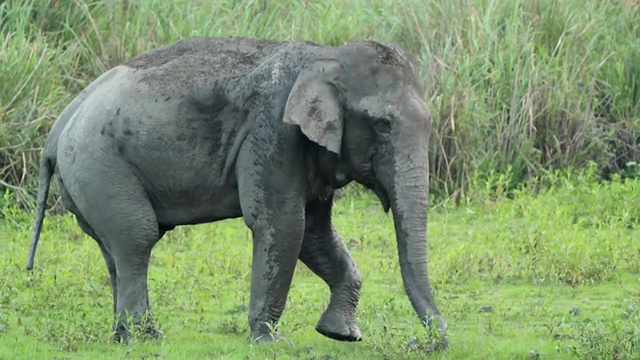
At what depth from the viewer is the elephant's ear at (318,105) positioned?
833cm

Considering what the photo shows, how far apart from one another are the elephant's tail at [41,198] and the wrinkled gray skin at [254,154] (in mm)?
12

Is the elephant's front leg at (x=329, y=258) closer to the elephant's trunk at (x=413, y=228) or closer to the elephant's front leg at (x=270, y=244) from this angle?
the elephant's front leg at (x=270, y=244)

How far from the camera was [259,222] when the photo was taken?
8.57 metres

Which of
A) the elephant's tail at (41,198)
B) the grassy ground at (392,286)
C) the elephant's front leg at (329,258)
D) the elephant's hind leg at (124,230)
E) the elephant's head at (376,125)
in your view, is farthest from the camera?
the elephant's tail at (41,198)

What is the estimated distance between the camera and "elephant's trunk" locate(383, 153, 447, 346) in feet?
26.0

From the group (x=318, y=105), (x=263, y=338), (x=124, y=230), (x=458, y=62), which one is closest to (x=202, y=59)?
(x=318, y=105)

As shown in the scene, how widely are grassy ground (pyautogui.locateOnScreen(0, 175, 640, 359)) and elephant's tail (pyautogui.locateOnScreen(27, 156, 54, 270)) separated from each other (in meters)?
0.42

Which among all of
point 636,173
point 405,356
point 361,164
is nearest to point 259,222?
point 361,164

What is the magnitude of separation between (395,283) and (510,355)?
8.31 ft

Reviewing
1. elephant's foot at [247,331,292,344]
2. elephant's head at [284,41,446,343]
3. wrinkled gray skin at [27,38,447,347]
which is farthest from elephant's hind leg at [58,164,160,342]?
elephant's head at [284,41,446,343]

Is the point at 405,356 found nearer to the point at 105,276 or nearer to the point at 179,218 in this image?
the point at 179,218

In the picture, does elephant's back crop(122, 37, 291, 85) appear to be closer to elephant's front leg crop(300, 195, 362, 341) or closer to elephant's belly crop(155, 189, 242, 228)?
elephant's belly crop(155, 189, 242, 228)

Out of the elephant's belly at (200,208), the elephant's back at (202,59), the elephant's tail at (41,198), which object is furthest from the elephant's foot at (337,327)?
the elephant's tail at (41,198)

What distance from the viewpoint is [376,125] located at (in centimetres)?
839
